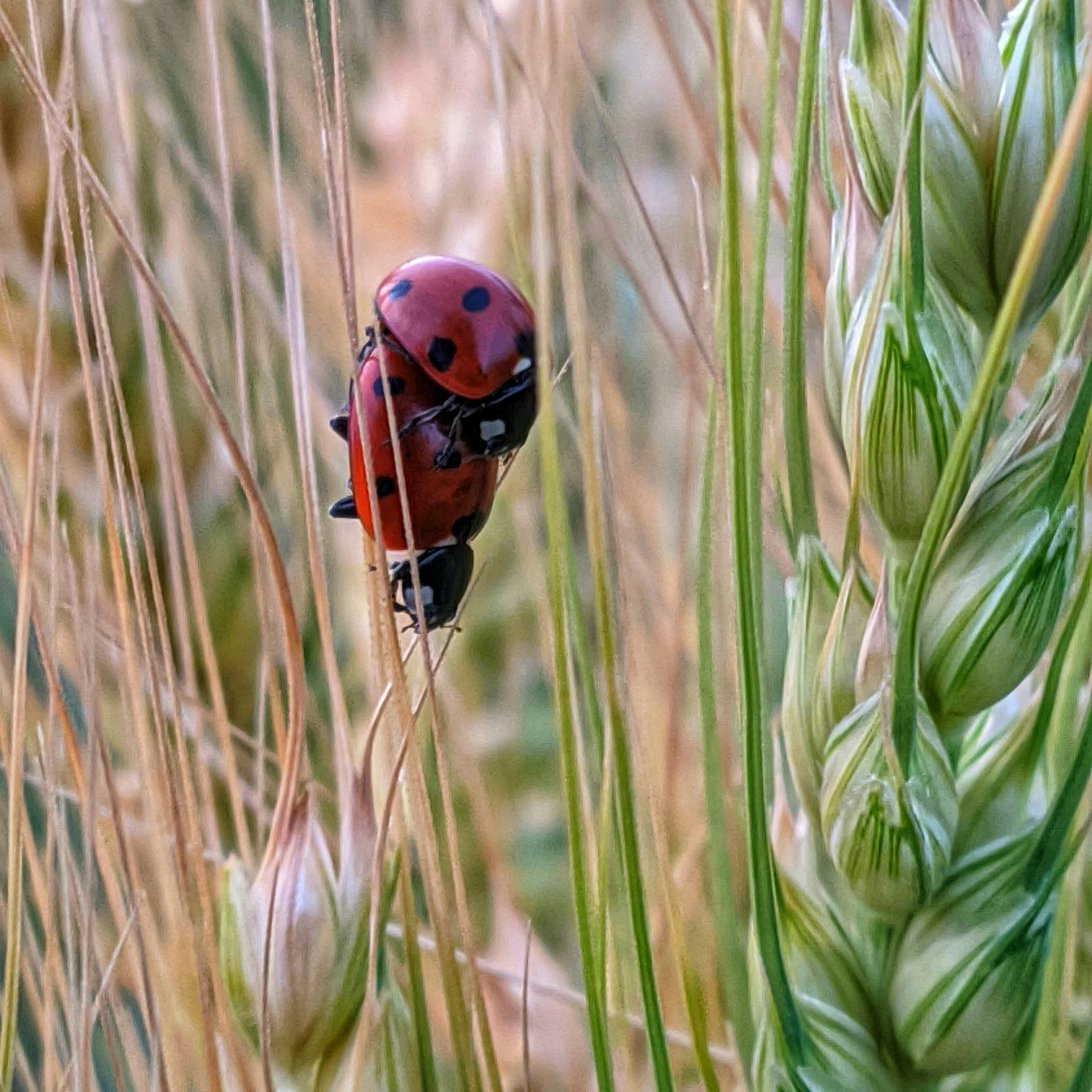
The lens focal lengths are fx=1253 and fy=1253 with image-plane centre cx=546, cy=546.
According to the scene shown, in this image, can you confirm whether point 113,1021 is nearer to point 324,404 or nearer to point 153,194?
point 324,404

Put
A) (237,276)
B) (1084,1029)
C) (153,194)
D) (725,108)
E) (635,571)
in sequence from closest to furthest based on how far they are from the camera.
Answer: (725,108) < (237,276) < (1084,1029) < (635,571) < (153,194)

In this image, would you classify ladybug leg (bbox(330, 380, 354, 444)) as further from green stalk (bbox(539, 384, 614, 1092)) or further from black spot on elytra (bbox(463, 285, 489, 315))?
green stalk (bbox(539, 384, 614, 1092))

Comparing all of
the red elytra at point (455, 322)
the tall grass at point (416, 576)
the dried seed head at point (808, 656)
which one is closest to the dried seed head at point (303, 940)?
the tall grass at point (416, 576)

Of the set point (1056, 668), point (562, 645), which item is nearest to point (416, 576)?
point (562, 645)

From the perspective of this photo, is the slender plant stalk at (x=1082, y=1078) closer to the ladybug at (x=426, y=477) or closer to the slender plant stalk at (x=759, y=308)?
the slender plant stalk at (x=759, y=308)

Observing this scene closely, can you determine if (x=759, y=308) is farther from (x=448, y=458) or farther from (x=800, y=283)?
(x=448, y=458)

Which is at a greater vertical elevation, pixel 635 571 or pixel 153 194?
pixel 153 194

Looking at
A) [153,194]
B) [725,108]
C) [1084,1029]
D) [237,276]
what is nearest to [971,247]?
[725,108]
